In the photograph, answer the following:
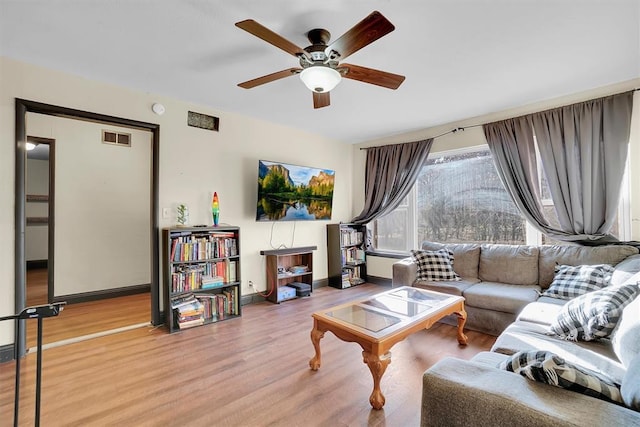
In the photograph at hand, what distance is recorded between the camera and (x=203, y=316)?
318 centimetres

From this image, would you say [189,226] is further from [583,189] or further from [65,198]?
[583,189]

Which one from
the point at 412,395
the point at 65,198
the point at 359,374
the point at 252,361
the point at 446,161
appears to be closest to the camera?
the point at 412,395

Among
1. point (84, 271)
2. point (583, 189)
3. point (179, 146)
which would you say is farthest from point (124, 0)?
point (583, 189)

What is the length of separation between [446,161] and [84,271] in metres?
5.31

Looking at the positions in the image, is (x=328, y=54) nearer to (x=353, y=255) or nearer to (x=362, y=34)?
(x=362, y=34)

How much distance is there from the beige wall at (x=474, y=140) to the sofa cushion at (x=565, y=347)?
75.2 inches

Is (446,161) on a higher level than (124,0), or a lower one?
lower

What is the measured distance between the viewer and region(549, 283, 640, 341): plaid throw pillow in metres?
1.63

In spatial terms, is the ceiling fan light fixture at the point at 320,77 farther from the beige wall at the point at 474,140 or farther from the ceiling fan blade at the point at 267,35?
the beige wall at the point at 474,140

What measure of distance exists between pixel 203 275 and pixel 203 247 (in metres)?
0.32

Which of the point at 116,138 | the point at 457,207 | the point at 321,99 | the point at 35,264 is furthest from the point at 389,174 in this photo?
the point at 35,264

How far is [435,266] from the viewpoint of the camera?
3.38 meters

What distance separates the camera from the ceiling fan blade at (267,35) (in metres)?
1.54

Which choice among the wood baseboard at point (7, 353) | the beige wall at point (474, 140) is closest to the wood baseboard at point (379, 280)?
Answer: the beige wall at point (474, 140)
